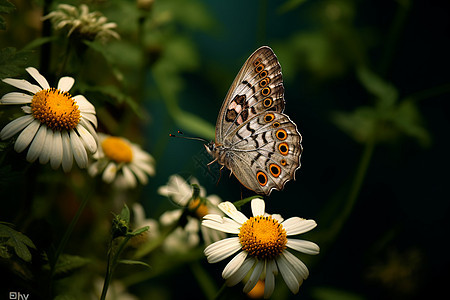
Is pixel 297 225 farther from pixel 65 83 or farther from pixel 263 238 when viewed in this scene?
pixel 65 83

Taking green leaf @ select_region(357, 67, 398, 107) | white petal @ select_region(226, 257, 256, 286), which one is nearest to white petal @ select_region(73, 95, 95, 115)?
white petal @ select_region(226, 257, 256, 286)

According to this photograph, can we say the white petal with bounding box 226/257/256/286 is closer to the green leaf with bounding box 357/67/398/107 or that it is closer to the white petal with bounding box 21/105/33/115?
the white petal with bounding box 21/105/33/115

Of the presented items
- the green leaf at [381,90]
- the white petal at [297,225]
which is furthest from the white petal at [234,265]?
the green leaf at [381,90]

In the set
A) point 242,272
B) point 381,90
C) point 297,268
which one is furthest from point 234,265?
point 381,90

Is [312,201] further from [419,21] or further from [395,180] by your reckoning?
[419,21]

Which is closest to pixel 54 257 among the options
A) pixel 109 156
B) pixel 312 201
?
pixel 109 156
